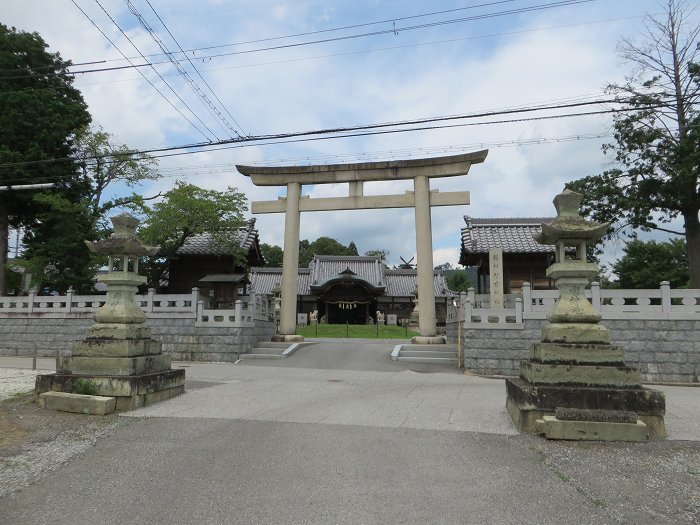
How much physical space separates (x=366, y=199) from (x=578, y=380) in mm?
12794

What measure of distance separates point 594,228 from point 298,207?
12.9 meters

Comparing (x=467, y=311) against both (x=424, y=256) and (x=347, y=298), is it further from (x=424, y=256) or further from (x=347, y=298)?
(x=347, y=298)

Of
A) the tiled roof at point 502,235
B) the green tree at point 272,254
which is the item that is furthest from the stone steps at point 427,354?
the green tree at point 272,254

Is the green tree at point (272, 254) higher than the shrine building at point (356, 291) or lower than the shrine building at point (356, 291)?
higher

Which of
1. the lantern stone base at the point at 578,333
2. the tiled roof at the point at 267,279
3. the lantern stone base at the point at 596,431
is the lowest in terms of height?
the lantern stone base at the point at 596,431

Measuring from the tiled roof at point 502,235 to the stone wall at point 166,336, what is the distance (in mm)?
12010

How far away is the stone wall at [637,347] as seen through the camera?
12188 mm

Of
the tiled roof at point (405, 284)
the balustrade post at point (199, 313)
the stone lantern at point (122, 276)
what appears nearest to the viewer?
the stone lantern at point (122, 276)

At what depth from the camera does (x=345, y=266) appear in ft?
131

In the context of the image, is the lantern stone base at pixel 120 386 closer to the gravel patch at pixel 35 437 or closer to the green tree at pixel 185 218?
the gravel patch at pixel 35 437

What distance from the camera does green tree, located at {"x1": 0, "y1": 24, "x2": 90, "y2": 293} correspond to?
19859 mm

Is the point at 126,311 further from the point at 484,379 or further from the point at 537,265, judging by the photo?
the point at 537,265

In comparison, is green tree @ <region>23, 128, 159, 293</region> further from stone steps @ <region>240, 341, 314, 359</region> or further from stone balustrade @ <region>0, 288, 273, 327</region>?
stone steps @ <region>240, 341, 314, 359</region>

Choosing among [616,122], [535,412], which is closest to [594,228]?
[535,412]
